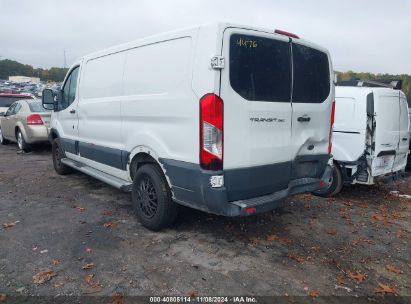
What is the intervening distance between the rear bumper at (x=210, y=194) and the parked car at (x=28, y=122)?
7433 millimetres

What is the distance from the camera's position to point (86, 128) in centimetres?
573

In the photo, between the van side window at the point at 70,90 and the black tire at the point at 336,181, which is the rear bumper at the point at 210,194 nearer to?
the black tire at the point at 336,181

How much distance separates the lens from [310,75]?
423cm

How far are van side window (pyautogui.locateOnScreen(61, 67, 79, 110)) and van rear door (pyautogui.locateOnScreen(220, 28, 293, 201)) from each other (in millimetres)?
3784

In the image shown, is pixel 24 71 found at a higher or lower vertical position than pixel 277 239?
higher

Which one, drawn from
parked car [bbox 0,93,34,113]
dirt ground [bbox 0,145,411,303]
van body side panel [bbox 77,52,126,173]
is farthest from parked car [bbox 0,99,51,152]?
van body side panel [bbox 77,52,126,173]

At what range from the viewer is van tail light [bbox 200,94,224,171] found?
332cm

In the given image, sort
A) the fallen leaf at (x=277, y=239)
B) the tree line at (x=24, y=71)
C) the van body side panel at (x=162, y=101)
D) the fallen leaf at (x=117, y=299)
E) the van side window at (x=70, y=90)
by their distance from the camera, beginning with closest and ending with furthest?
the fallen leaf at (x=117, y=299), the van body side panel at (x=162, y=101), the fallen leaf at (x=277, y=239), the van side window at (x=70, y=90), the tree line at (x=24, y=71)

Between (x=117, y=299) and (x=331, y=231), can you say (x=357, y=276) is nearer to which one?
(x=331, y=231)

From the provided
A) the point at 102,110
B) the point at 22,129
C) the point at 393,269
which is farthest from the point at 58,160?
the point at 393,269

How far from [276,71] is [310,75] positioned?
2.28ft

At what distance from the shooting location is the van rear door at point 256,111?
135 inches

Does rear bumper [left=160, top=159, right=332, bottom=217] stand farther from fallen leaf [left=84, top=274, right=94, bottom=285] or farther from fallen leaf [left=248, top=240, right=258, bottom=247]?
fallen leaf [left=84, top=274, right=94, bottom=285]

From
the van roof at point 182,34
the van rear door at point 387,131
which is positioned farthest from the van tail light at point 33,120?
the van rear door at point 387,131
